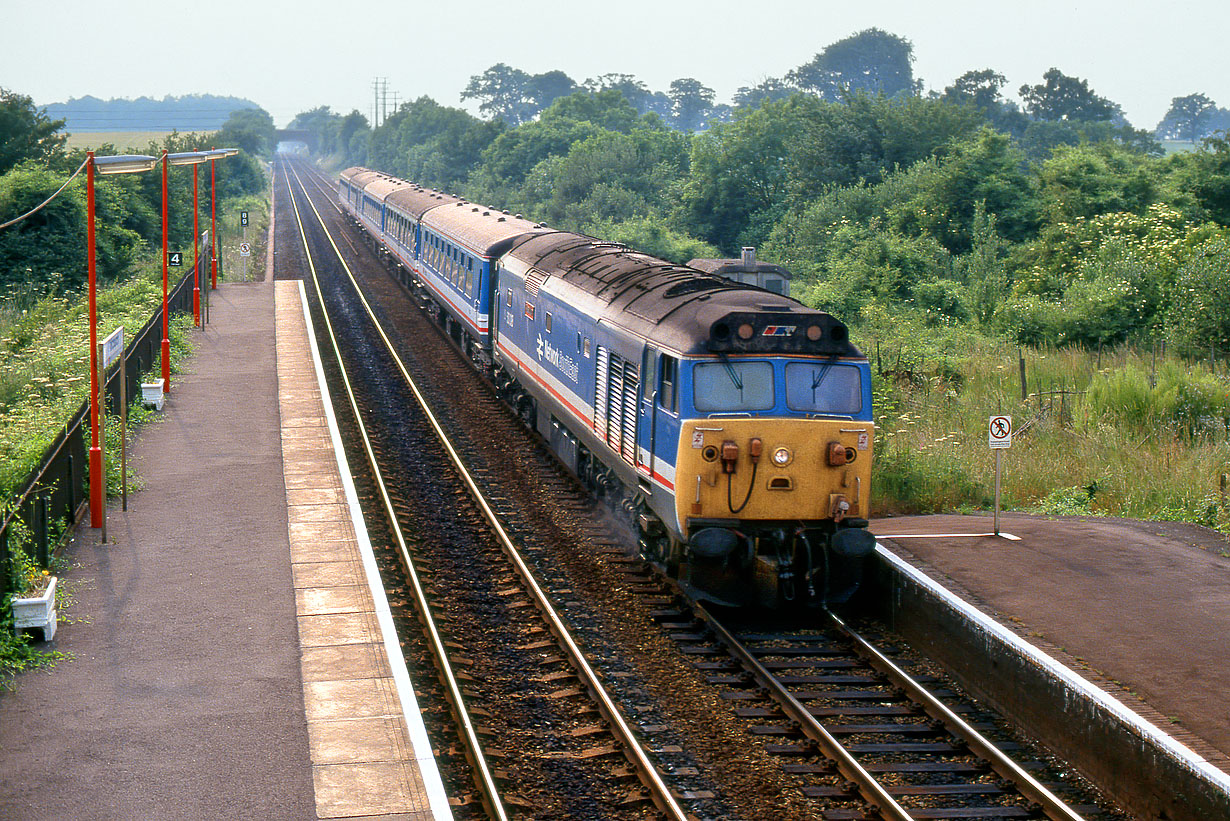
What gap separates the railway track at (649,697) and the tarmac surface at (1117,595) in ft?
3.97

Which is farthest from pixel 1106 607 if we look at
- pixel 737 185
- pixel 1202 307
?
pixel 737 185

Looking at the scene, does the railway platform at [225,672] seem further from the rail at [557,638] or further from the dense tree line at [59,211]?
the dense tree line at [59,211]

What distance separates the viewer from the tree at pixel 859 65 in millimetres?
160875

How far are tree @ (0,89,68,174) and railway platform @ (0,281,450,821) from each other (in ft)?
131

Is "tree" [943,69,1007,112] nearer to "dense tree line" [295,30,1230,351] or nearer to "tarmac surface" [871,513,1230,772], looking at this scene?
"dense tree line" [295,30,1230,351]

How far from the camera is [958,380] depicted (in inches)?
1019

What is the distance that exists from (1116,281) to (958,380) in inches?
279

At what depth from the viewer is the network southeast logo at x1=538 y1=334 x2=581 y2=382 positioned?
61.3 ft

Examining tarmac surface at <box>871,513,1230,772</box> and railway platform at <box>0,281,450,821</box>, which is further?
tarmac surface at <box>871,513,1230,772</box>

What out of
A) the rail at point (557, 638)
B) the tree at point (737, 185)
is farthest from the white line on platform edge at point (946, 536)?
the tree at point (737, 185)

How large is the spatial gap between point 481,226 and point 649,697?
21.2 meters

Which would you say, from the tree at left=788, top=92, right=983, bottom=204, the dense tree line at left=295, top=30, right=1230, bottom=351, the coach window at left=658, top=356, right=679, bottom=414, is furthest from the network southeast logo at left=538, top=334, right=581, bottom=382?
the tree at left=788, top=92, right=983, bottom=204

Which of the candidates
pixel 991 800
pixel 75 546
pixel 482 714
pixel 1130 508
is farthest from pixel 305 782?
pixel 1130 508

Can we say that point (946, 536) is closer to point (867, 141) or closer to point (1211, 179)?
point (1211, 179)
